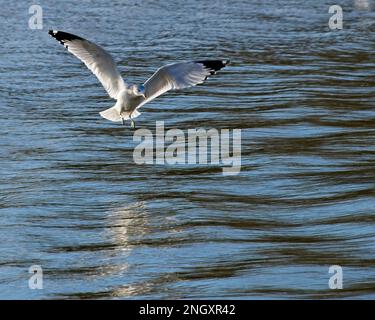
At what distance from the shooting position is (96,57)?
1076 cm

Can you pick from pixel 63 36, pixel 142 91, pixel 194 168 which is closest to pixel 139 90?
pixel 142 91

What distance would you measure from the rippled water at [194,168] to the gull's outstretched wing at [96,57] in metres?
0.79

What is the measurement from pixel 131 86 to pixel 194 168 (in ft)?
3.44

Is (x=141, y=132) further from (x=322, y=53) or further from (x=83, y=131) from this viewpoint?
(x=322, y=53)

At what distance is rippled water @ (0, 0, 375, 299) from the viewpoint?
8.83 metres

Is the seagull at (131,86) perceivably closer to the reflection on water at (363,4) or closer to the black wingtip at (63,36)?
the black wingtip at (63,36)

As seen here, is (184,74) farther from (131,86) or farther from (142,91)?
(131,86)

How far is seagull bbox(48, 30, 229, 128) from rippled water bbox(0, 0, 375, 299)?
68cm

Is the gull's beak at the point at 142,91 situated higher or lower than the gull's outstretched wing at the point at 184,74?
lower

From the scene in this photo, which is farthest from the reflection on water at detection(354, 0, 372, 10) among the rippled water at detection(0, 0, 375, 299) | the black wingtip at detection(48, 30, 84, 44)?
the black wingtip at detection(48, 30, 84, 44)

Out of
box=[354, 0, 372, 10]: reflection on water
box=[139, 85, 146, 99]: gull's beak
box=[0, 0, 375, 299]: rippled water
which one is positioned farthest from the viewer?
box=[354, 0, 372, 10]: reflection on water

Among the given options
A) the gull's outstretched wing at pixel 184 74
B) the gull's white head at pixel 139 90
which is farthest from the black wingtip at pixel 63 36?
the gull's outstretched wing at pixel 184 74

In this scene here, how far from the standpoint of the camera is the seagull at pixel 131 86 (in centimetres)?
1042

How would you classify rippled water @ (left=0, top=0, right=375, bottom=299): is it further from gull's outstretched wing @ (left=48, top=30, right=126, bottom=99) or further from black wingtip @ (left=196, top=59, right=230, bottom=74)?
black wingtip @ (left=196, top=59, right=230, bottom=74)
